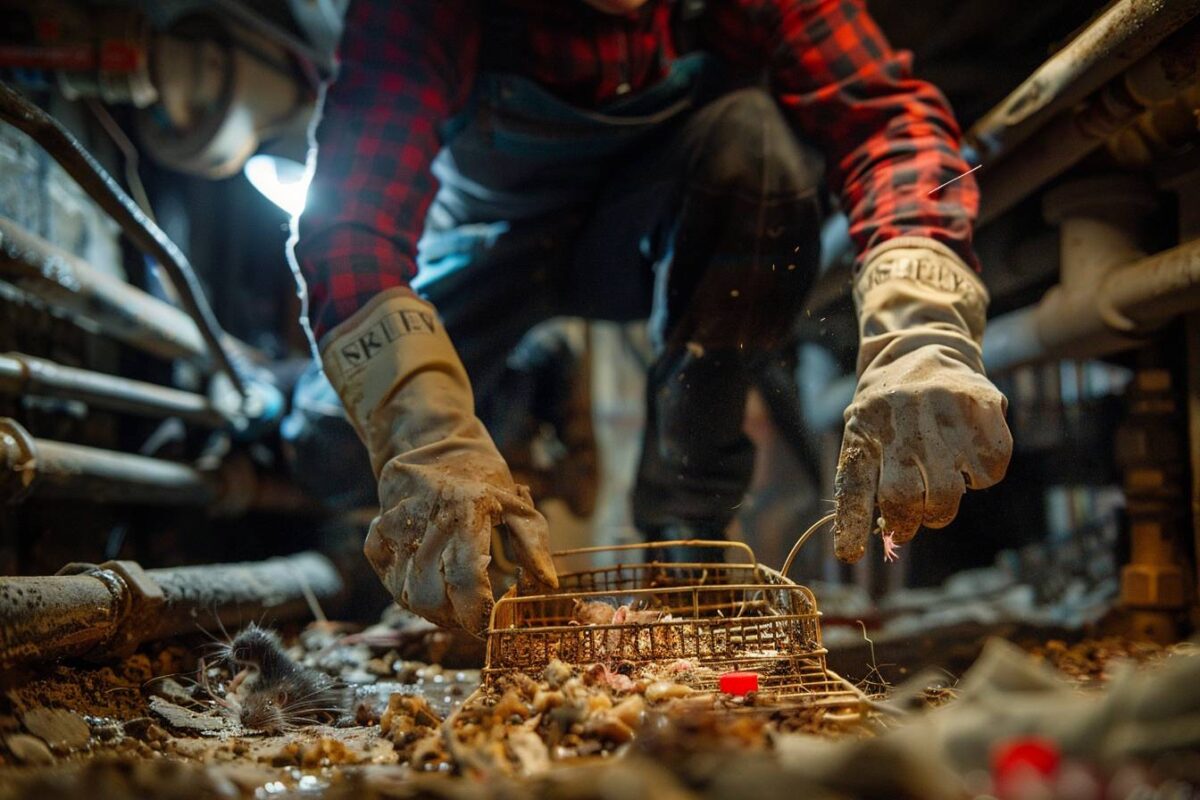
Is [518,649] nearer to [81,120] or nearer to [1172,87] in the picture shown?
[1172,87]

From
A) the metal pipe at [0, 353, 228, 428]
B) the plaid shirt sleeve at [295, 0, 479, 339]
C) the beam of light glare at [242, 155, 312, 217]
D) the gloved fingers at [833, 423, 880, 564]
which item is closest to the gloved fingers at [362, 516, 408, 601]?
the plaid shirt sleeve at [295, 0, 479, 339]

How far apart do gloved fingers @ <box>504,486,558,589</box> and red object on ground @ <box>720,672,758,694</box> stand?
333 millimetres

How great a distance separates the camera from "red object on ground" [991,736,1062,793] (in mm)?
616

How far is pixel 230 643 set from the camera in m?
1.60

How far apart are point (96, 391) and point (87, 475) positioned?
0.31 meters

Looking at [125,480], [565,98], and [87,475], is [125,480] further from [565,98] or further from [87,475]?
[565,98]

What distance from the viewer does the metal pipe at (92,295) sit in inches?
75.0

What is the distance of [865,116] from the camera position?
5.80ft

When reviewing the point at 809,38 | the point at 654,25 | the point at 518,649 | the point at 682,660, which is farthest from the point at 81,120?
the point at 682,660

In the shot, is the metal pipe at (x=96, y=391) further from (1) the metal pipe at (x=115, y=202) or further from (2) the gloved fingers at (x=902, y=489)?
(2) the gloved fingers at (x=902, y=489)

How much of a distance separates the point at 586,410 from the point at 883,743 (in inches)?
118

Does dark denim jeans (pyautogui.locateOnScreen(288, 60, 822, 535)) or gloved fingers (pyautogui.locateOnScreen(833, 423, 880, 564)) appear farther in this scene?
dark denim jeans (pyautogui.locateOnScreen(288, 60, 822, 535))

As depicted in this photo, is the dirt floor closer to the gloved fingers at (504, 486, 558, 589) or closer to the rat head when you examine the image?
the rat head

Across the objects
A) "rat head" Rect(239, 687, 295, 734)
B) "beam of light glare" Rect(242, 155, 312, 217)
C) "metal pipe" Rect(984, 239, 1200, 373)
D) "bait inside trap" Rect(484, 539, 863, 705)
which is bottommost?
"rat head" Rect(239, 687, 295, 734)
